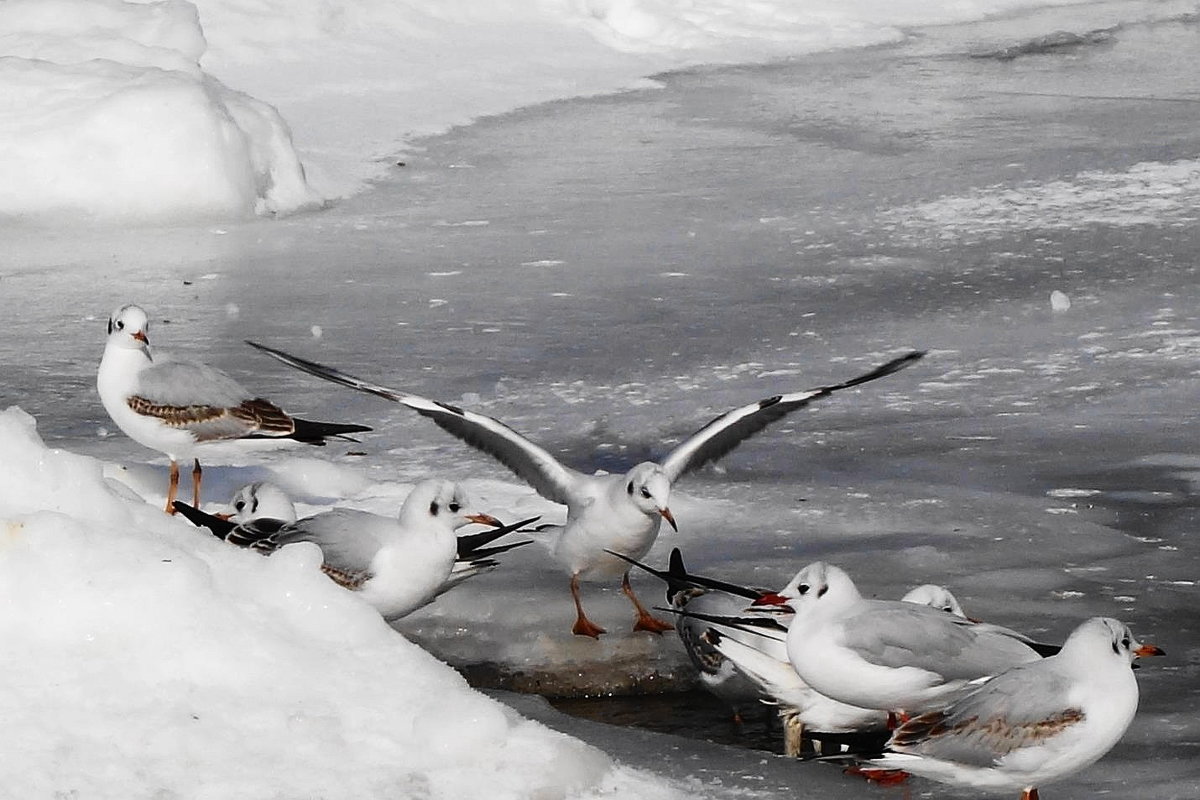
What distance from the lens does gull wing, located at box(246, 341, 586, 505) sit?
213 inches

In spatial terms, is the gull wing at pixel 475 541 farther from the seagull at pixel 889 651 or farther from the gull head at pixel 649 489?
the seagull at pixel 889 651

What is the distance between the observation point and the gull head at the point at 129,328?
577 cm

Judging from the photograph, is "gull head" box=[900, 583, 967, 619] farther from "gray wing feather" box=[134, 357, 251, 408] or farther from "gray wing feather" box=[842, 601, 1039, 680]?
"gray wing feather" box=[134, 357, 251, 408]

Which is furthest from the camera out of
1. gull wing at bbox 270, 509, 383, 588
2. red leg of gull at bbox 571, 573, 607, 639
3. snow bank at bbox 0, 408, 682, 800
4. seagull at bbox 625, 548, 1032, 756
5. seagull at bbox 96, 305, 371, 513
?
seagull at bbox 96, 305, 371, 513

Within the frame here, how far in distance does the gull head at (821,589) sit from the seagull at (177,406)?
6.02 feet

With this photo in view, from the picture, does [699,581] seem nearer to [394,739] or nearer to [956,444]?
[394,739]

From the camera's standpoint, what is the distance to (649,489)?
5098 millimetres

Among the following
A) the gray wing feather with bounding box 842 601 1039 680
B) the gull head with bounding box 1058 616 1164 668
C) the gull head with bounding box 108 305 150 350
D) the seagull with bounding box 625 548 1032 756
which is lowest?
the seagull with bounding box 625 548 1032 756

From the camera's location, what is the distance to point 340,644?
3740mm

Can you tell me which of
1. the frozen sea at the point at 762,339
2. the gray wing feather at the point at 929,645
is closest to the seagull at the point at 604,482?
the frozen sea at the point at 762,339

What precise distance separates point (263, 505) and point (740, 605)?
1.43 meters

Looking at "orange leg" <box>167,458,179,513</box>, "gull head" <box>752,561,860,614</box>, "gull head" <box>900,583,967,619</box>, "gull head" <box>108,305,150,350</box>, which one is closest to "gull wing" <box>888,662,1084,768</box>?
"gull head" <box>752,561,860,614</box>

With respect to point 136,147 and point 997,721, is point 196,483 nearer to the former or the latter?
point 997,721

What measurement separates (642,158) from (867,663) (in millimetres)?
7943
